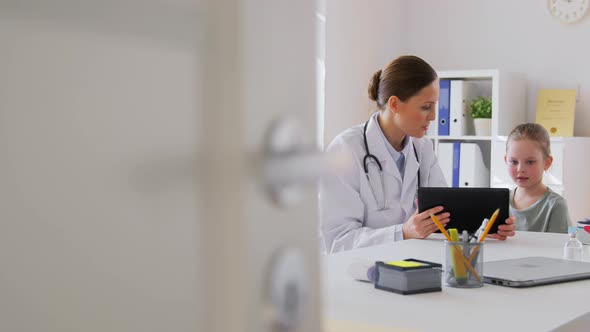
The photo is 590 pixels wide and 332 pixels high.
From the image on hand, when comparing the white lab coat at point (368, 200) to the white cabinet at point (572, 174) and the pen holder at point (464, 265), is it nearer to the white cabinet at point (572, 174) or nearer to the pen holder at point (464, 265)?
the pen holder at point (464, 265)

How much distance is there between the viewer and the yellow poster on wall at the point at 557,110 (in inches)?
151

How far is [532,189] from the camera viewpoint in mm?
2637

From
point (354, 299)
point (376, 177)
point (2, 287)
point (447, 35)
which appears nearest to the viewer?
point (2, 287)

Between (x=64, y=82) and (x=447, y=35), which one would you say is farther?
(x=447, y=35)

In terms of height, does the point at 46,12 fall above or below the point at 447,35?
below

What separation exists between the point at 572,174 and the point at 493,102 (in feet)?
1.74

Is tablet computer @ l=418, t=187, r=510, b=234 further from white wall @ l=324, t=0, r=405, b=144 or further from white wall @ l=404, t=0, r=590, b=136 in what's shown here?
white wall @ l=404, t=0, r=590, b=136

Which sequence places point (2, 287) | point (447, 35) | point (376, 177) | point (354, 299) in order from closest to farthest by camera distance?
point (2, 287) < point (354, 299) < point (376, 177) < point (447, 35)

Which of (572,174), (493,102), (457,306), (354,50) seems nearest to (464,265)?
(457,306)

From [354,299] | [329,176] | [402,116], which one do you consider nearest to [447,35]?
[402,116]

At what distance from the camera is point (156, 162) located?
0.74 ft

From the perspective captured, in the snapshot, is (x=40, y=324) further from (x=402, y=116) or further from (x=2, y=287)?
(x=402, y=116)

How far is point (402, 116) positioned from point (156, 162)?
2456mm

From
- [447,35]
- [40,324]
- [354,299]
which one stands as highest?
[447,35]
